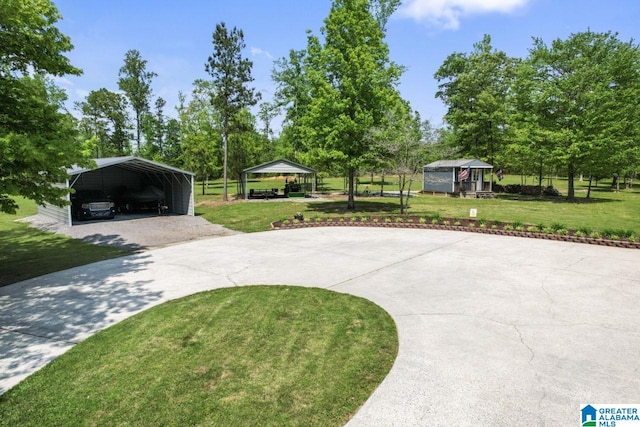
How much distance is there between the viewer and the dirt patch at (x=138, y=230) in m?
14.1

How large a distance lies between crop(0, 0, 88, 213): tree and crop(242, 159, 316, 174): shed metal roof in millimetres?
19839

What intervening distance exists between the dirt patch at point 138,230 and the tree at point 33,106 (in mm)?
5567

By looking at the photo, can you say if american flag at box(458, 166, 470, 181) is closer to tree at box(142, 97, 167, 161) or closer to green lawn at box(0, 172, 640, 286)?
green lawn at box(0, 172, 640, 286)

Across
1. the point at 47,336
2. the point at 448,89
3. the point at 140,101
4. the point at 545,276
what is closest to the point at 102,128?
the point at 140,101

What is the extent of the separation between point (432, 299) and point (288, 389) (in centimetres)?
385

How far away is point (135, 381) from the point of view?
170 inches

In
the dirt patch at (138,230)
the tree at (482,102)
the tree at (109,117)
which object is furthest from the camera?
the tree at (109,117)

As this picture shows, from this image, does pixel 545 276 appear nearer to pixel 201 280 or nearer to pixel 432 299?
pixel 432 299

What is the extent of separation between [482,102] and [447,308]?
112 feet

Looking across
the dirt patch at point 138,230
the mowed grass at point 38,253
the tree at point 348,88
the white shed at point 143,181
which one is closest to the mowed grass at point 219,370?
the mowed grass at point 38,253

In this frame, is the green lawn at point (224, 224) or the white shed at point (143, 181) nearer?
the green lawn at point (224, 224)

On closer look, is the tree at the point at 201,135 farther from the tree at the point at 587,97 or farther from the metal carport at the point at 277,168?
the tree at the point at 587,97

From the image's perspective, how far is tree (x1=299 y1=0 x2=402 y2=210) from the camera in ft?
61.6

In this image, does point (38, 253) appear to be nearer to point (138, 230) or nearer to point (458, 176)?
point (138, 230)
